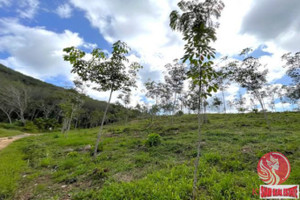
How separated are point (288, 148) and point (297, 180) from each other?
3226mm

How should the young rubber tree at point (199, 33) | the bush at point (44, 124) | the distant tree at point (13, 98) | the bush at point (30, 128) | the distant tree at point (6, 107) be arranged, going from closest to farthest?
1. the young rubber tree at point (199, 33)
2. the bush at point (30, 128)
3. the bush at point (44, 124)
4. the distant tree at point (13, 98)
5. the distant tree at point (6, 107)

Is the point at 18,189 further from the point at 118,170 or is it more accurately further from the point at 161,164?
A: the point at 161,164

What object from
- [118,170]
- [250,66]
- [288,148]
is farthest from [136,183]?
[250,66]

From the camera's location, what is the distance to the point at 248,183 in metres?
3.50

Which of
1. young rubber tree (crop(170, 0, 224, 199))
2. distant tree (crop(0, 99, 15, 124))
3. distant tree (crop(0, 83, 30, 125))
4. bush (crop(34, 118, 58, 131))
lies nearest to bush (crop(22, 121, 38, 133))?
bush (crop(34, 118, 58, 131))

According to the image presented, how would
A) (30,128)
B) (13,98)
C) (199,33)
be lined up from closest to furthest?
(199,33) < (30,128) < (13,98)

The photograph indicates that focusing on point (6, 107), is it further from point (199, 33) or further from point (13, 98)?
point (199, 33)

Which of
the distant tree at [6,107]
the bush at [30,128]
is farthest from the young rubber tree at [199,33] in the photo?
the distant tree at [6,107]

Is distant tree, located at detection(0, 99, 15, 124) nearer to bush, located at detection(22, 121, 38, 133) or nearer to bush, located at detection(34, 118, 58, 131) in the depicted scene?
bush, located at detection(22, 121, 38, 133)

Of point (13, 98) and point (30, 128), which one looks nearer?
point (30, 128)

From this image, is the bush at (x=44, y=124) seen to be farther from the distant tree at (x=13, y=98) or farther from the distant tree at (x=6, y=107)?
the distant tree at (x=6, y=107)

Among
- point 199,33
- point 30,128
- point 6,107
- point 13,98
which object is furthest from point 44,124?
point 199,33

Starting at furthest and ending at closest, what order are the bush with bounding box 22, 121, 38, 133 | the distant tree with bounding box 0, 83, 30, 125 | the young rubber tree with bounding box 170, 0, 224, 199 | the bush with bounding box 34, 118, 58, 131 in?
the distant tree with bounding box 0, 83, 30, 125 → the bush with bounding box 34, 118, 58, 131 → the bush with bounding box 22, 121, 38, 133 → the young rubber tree with bounding box 170, 0, 224, 199

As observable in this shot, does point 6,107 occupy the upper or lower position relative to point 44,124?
upper
